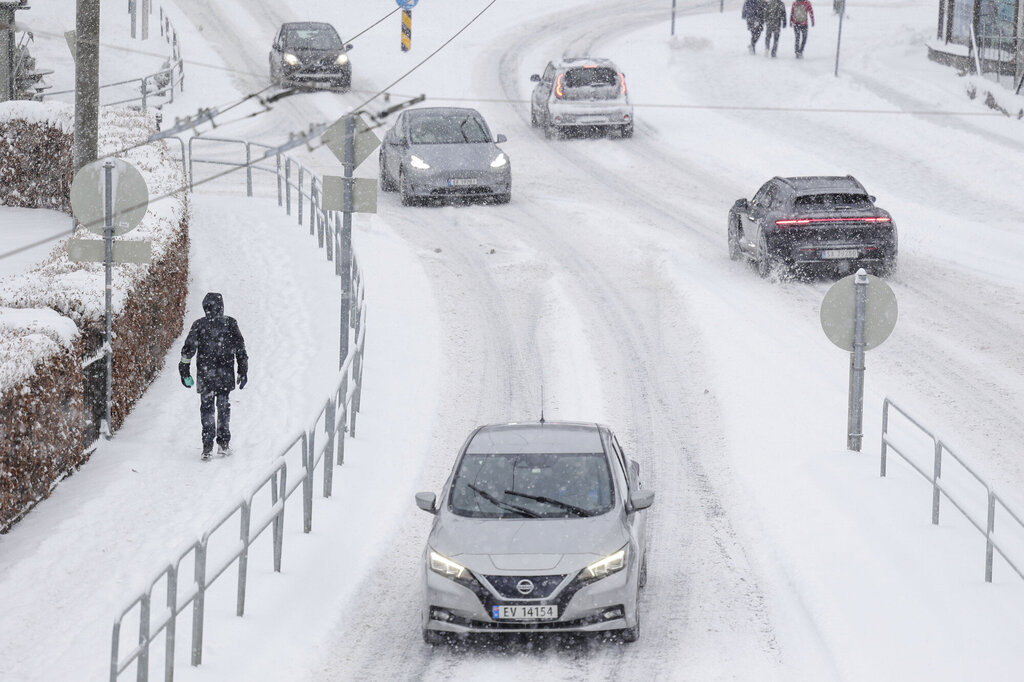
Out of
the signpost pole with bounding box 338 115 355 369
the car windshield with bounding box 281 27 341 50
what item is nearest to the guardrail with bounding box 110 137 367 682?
the signpost pole with bounding box 338 115 355 369

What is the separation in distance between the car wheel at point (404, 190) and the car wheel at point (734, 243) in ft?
20.2

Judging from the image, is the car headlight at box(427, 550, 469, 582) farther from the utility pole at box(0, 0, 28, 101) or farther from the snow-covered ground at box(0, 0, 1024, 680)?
the utility pole at box(0, 0, 28, 101)

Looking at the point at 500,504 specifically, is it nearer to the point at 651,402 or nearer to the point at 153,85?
the point at 651,402

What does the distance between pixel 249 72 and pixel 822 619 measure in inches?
1255

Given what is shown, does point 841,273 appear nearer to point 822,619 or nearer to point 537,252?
point 537,252

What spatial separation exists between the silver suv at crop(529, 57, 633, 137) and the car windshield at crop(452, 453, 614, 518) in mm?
21573

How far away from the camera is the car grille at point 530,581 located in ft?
32.8

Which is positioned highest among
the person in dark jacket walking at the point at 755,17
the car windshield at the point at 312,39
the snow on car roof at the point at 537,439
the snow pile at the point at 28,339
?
the person in dark jacket walking at the point at 755,17

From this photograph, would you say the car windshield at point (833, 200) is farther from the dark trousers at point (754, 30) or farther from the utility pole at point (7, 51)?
the dark trousers at point (754, 30)

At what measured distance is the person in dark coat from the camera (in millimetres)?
15281

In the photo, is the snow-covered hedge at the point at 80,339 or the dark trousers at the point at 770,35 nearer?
the snow-covered hedge at the point at 80,339

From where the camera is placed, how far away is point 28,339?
44.2 ft

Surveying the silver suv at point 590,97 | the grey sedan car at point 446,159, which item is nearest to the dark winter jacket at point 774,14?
the silver suv at point 590,97

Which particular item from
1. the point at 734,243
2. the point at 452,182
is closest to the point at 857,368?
the point at 734,243
